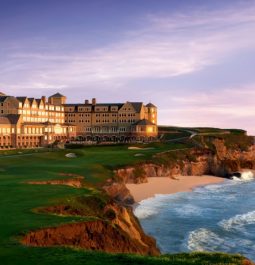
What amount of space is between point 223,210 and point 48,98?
119 metres

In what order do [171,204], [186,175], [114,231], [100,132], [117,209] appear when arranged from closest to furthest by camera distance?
[114,231] → [117,209] → [171,204] → [186,175] → [100,132]

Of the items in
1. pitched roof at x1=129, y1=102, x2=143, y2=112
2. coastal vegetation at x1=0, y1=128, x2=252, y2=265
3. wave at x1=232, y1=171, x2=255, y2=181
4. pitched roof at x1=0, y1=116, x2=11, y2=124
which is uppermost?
pitched roof at x1=129, y1=102, x2=143, y2=112

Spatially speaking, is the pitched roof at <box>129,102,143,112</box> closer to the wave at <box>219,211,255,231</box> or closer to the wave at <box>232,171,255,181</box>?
the wave at <box>232,171,255,181</box>

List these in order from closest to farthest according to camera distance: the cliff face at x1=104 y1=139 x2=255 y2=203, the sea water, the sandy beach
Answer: the sea water < the cliff face at x1=104 y1=139 x2=255 y2=203 < the sandy beach

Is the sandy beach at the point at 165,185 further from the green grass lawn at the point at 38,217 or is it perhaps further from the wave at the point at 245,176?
the wave at the point at 245,176

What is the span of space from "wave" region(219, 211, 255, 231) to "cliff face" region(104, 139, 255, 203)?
50.0 ft

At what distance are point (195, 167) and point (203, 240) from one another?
6847 centimetres

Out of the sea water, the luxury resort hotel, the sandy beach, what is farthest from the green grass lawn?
the luxury resort hotel

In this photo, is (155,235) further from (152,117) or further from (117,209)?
(152,117)

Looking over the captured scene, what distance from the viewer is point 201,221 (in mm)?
53594

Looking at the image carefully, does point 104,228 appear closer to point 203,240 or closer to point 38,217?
point 38,217

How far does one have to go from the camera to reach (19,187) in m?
47.5

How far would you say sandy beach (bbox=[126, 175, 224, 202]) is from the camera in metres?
74.6

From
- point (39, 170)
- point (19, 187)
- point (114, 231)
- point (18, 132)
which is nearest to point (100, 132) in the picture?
point (18, 132)
